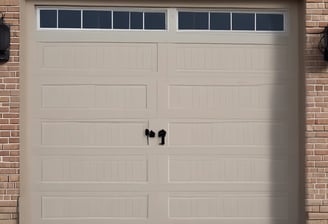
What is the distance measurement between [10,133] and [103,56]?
4.70 ft

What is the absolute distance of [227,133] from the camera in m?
7.57

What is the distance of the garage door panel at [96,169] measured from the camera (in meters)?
7.46

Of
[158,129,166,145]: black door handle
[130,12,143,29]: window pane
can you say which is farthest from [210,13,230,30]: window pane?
[158,129,166,145]: black door handle

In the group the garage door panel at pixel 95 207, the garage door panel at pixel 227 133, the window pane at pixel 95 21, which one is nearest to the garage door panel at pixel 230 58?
the garage door panel at pixel 227 133

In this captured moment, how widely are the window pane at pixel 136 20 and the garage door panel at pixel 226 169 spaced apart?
1.65 metres

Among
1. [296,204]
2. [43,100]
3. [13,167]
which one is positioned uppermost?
[43,100]

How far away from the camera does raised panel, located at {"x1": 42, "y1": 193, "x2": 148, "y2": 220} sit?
24.4 ft

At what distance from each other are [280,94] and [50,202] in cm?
307

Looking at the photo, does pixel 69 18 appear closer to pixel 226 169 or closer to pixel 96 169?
pixel 96 169

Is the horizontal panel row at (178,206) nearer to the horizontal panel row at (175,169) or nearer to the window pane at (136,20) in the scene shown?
the horizontal panel row at (175,169)

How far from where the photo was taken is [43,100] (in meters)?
7.47

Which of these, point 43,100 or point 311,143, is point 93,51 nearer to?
point 43,100

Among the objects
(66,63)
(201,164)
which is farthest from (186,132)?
(66,63)

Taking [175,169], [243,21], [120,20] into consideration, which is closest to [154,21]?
[120,20]
